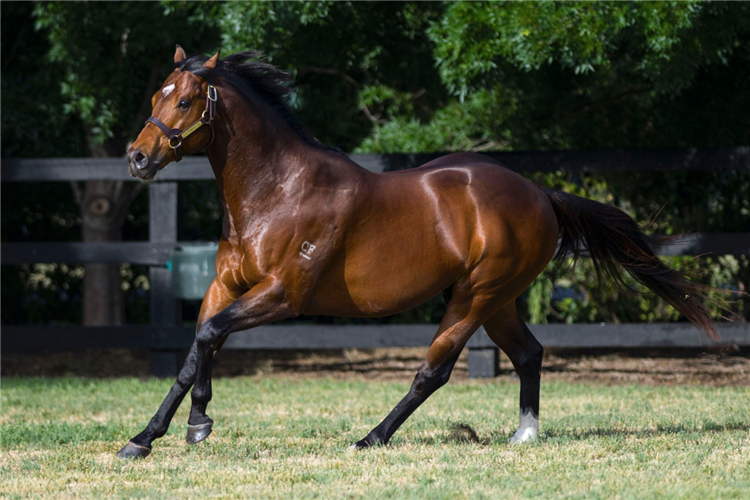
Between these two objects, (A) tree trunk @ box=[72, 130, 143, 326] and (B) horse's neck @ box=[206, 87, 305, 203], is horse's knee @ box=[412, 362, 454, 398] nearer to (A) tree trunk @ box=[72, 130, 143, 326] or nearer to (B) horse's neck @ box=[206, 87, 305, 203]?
(B) horse's neck @ box=[206, 87, 305, 203]

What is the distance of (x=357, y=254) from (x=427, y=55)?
446 cm

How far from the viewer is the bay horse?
4441 millimetres

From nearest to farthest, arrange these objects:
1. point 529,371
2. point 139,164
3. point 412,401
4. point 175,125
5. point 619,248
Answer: point 139,164 → point 175,125 → point 412,401 → point 529,371 → point 619,248

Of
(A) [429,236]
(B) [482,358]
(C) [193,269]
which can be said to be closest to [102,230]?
(C) [193,269]

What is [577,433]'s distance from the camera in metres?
5.22

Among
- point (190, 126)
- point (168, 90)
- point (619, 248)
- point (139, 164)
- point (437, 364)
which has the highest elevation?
point (168, 90)

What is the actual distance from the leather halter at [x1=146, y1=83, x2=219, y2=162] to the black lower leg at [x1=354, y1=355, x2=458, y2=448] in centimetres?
172

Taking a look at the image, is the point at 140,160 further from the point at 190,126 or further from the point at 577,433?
the point at 577,433

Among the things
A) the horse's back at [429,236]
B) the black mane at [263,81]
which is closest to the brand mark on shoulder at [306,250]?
the horse's back at [429,236]

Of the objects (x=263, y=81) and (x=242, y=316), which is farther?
(x=263, y=81)

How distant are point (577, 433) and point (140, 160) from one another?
2925mm

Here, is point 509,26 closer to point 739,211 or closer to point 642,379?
point 642,379

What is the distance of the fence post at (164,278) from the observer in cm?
799

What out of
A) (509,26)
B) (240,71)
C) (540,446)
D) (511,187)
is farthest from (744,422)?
(240,71)
